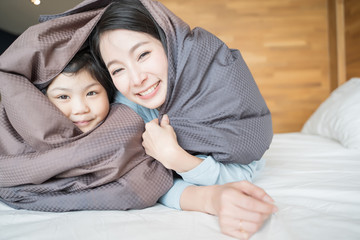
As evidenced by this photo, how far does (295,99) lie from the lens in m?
2.59

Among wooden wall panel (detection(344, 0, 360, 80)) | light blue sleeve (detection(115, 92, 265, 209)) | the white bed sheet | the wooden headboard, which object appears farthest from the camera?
the wooden headboard

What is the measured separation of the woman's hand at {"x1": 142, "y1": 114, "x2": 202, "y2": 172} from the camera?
805mm

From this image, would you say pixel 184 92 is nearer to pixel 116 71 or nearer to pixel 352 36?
pixel 116 71

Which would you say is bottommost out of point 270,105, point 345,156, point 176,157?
point 270,105

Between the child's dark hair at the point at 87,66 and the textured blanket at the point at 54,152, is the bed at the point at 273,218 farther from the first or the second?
the child's dark hair at the point at 87,66

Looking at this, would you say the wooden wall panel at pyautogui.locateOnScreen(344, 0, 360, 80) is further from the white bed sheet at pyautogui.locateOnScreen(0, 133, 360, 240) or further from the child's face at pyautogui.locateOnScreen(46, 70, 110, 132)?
the child's face at pyautogui.locateOnScreen(46, 70, 110, 132)

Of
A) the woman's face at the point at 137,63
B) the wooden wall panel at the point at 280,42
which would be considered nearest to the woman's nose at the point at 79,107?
the woman's face at the point at 137,63

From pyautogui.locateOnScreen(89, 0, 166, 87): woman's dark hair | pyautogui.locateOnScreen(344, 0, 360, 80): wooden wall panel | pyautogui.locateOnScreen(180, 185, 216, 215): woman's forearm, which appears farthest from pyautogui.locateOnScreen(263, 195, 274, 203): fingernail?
pyautogui.locateOnScreen(344, 0, 360, 80): wooden wall panel

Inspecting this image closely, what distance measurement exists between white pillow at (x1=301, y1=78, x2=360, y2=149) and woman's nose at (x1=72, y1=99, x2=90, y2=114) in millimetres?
1144

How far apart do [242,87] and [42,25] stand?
635mm

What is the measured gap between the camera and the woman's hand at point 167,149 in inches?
31.7

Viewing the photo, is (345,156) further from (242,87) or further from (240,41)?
(240,41)

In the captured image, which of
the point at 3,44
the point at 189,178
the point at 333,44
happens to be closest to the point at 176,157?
the point at 189,178

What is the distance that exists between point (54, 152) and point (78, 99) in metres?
0.22
